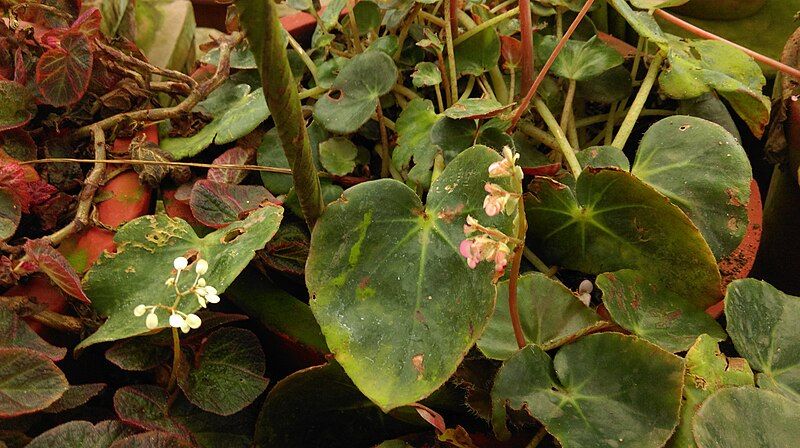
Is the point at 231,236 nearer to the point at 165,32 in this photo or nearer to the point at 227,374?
the point at 227,374

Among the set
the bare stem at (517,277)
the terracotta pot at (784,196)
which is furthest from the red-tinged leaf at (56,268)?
the terracotta pot at (784,196)

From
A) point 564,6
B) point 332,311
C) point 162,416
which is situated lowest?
point 162,416

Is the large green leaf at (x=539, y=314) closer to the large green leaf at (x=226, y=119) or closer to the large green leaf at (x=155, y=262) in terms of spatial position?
the large green leaf at (x=155, y=262)

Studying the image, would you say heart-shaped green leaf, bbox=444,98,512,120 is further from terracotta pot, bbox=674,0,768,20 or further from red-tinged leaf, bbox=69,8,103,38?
terracotta pot, bbox=674,0,768,20

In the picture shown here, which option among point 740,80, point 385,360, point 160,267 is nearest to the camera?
point 385,360

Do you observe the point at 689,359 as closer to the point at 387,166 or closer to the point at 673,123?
the point at 673,123

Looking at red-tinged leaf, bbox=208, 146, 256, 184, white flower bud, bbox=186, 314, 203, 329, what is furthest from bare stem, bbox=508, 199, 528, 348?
red-tinged leaf, bbox=208, 146, 256, 184

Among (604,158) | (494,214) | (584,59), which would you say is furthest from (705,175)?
(494,214)

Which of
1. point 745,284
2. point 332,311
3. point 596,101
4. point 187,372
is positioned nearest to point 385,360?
point 332,311
